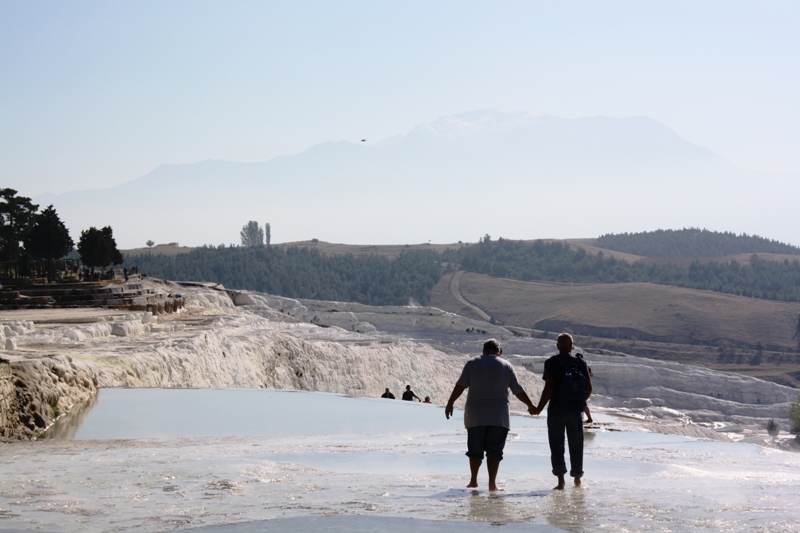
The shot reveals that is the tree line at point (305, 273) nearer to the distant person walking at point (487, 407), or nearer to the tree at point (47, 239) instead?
the tree at point (47, 239)

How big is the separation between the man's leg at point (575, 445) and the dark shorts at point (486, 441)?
1.78 feet

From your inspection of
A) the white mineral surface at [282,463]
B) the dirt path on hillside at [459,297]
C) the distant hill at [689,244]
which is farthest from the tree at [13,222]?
the distant hill at [689,244]

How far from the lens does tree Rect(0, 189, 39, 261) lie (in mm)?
51438

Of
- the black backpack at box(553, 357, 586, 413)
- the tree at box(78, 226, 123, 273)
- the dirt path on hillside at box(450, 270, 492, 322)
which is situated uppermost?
the tree at box(78, 226, 123, 273)

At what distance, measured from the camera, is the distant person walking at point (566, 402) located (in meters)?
7.78

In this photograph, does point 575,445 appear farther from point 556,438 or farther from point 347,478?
point 347,478

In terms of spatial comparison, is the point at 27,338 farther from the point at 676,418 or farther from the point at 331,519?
the point at 676,418

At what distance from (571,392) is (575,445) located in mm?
438

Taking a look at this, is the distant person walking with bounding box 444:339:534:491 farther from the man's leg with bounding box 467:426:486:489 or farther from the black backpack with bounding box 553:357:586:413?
the black backpack with bounding box 553:357:586:413

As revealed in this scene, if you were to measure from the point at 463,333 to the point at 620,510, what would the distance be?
5558 centimetres

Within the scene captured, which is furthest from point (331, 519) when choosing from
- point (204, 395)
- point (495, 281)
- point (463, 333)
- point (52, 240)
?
point (495, 281)

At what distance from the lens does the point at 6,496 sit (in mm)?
6734

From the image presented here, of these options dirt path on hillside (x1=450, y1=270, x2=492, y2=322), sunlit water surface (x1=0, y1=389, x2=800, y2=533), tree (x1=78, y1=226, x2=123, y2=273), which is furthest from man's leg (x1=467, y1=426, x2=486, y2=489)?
dirt path on hillside (x1=450, y1=270, x2=492, y2=322)

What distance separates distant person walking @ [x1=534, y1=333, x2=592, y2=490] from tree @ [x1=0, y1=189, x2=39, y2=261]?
47955 millimetres
